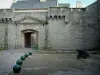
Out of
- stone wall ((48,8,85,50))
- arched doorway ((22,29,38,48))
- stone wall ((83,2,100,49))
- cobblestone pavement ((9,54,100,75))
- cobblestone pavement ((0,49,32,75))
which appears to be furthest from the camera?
arched doorway ((22,29,38,48))

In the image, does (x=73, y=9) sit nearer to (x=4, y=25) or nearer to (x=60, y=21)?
(x=60, y=21)

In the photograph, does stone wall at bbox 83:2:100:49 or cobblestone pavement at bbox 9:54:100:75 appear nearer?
cobblestone pavement at bbox 9:54:100:75

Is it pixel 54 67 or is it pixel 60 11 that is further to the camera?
pixel 60 11

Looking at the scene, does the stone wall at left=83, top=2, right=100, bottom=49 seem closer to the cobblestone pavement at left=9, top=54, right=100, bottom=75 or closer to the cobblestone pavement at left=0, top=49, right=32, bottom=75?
the cobblestone pavement at left=0, top=49, right=32, bottom=75

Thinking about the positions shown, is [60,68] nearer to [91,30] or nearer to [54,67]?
[54,67]

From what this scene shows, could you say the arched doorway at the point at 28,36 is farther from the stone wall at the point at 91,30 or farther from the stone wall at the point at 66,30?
the stone wall at the point at 91,30

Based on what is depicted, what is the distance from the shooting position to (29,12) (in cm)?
2247

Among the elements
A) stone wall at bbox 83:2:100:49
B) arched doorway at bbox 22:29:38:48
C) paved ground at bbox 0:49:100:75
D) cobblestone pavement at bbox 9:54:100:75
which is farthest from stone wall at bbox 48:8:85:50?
cobblestone pavement at bbox 9:54:100:75

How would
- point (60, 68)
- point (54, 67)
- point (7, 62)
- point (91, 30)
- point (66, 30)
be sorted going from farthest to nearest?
1. point (66, 30)
2. point (91, 30)
3. point (7, 62)
4. point (54, 67)
5. point (60, 68)

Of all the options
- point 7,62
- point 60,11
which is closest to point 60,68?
point 7,62

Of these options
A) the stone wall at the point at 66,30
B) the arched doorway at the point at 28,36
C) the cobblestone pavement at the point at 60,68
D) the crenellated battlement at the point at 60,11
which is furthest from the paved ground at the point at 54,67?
the arched doorway at the point at 28,36

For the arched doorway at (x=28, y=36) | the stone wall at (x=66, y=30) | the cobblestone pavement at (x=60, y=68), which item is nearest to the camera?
the cobblestone pavement at (x=60, y=68)

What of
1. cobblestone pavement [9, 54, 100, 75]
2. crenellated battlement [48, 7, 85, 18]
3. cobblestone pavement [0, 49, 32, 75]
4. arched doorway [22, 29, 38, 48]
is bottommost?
cobblestone pavement [9, 54, 100, 75]

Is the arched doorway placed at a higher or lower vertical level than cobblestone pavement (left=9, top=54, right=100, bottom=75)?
higher
